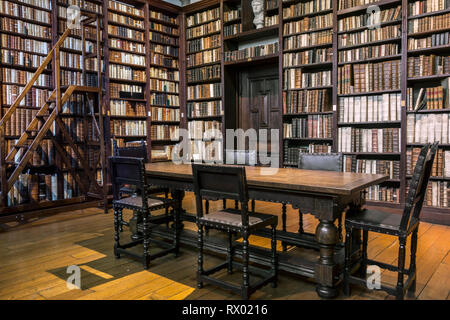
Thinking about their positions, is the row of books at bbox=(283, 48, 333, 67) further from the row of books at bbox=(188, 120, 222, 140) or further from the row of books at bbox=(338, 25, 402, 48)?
the row of books at bbox=(188, 120, 222, 140)

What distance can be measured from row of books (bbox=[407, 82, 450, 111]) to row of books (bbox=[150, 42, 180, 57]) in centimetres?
409

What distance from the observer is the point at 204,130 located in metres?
6.34

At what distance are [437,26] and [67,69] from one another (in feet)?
16.2

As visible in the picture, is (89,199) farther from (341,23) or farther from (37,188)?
(341,23)

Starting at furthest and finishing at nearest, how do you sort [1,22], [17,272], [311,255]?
[1,22], [311,255], [17,272]

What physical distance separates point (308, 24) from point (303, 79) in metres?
0.78

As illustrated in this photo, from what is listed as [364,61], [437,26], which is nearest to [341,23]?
[364,61]

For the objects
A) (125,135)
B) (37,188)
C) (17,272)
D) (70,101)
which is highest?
(70,101)

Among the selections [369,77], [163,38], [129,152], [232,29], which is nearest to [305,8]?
[232,29]

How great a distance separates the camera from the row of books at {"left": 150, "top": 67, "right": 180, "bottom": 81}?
6.15m

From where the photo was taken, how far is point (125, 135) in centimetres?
570

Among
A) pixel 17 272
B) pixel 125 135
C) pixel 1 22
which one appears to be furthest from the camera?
pixel 125 135

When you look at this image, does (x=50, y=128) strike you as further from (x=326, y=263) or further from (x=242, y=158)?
(x=326, y=263)

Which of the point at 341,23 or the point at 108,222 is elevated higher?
the point at 341,23
